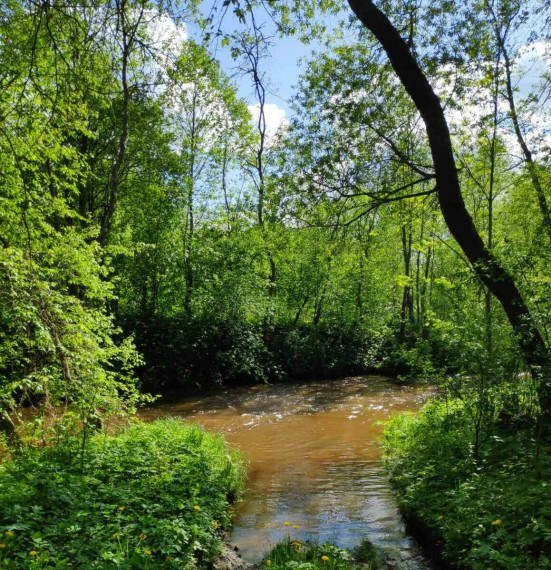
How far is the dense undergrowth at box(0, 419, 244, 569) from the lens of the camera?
3520 millimetres

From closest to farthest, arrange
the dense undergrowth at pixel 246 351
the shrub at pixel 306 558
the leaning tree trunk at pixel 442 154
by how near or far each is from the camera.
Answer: the shrub at pixel 306 558, the leaning tree trunk at pixel 442 154, the dense undergrowth at pixel 246 351

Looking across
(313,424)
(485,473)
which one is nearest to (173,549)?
(485,473)

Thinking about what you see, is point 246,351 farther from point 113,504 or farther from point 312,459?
point 113,504

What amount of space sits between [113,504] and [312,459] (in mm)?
5425

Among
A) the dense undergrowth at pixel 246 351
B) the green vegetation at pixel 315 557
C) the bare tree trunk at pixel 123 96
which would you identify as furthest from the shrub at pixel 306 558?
the dense undergrowth at pixel 246 351

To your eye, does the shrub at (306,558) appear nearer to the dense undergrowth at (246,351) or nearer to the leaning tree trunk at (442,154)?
the leaning tree trunk at (442,154)

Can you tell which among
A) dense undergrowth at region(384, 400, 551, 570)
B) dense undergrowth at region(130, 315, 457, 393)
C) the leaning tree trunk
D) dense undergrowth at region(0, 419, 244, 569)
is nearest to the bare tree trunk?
the leaning tree trunk

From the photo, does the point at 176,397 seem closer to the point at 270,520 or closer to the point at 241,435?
the point at 241,435

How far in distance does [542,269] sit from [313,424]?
300 inches

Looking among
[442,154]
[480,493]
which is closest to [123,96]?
[442,154]

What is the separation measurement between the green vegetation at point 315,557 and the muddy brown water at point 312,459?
0.33 metres

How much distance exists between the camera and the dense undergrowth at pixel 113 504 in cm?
352

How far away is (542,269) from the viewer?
20.6 ft

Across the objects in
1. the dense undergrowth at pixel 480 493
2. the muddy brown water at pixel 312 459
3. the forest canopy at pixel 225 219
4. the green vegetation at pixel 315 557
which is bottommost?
the muddy brown water at pixel 312 459
